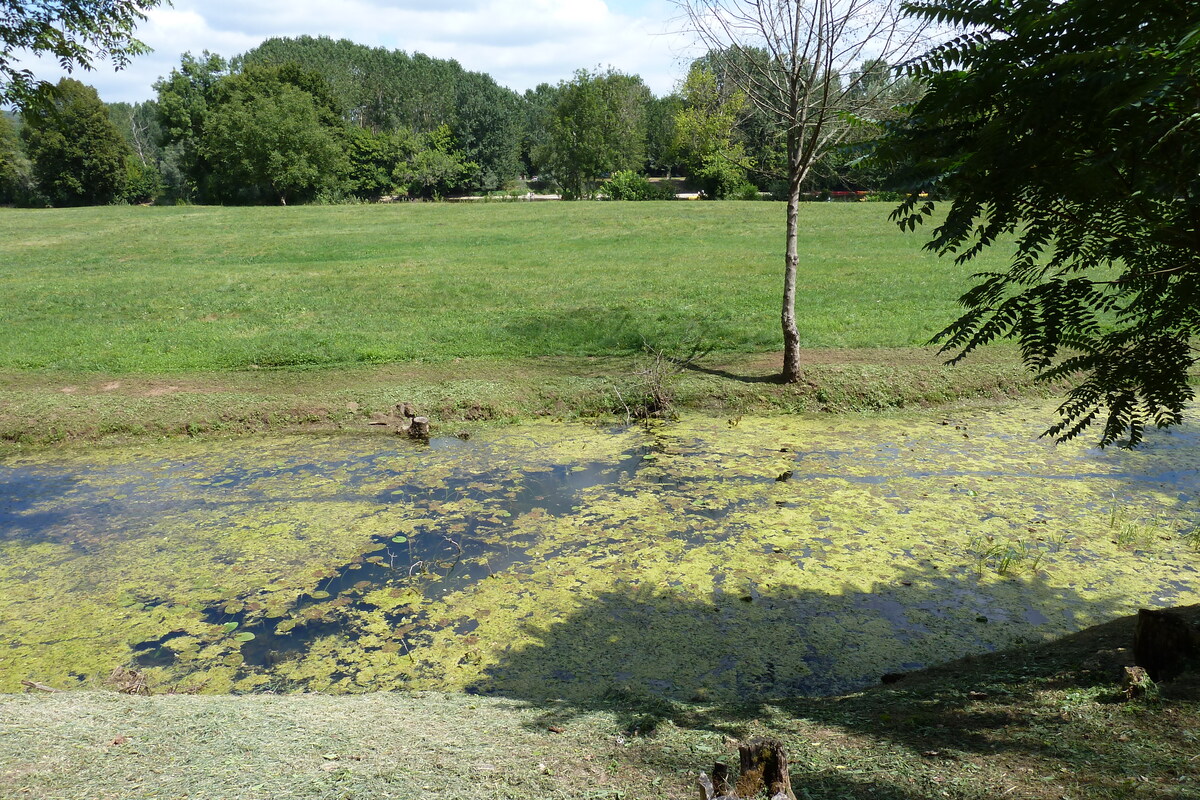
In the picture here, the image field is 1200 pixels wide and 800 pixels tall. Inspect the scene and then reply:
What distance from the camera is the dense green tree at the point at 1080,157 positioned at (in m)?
3.18

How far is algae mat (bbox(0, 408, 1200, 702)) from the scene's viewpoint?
620 centimetres

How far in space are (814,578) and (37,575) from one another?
712cm

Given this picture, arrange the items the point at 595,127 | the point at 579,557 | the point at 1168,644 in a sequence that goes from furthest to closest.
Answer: the point at 595,127, the point at 579,557, the point at 1168,644

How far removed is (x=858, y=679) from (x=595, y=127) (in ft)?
160

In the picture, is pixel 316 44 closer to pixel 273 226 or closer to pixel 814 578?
pixel 273 226

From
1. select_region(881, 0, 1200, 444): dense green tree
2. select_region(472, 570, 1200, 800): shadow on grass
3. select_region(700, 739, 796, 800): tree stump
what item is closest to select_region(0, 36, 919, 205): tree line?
select_region(472, 570, 1200, 800): shadow on grass

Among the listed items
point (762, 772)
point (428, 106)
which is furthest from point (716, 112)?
point (428, 106)

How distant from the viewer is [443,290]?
62.2 feet

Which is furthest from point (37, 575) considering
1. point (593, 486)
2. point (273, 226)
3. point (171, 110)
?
point (171, 110)

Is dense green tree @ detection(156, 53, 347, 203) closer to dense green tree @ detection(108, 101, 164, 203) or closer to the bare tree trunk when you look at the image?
dense green tree @ detection(108, 101, 164, 203)

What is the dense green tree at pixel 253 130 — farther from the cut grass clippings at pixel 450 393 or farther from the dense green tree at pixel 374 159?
the cut grass clippings at pixel 450 393

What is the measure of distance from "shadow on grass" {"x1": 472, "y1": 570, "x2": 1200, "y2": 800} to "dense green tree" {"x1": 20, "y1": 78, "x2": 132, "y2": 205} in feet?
198

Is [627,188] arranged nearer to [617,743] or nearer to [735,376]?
[735,376]

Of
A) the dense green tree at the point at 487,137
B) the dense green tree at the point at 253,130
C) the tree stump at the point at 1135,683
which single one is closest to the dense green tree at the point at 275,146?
the dense green tree at the point at 253,130
